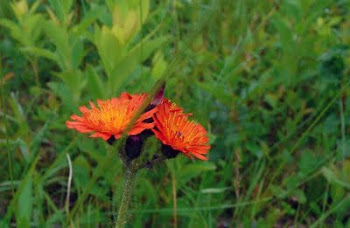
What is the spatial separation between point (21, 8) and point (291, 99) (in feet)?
3.69

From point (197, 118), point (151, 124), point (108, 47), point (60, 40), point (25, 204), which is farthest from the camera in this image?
point (197, 118)

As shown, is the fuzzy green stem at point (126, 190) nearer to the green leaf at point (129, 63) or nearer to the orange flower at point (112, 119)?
the orange flower at point (112, 119)

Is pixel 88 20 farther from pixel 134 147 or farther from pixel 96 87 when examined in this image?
pixel 134 147

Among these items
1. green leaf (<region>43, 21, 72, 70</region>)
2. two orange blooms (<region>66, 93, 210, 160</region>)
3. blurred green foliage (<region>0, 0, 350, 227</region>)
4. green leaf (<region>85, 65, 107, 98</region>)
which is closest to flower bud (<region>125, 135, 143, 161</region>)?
two orange blooms (<region>66, 93, 210, 160</region>)

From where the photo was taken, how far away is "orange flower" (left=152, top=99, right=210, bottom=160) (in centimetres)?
98

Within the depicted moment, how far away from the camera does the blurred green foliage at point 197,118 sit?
5.28 feet

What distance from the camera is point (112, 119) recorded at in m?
0.98

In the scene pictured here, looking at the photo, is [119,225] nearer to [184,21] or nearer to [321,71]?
[321,71]

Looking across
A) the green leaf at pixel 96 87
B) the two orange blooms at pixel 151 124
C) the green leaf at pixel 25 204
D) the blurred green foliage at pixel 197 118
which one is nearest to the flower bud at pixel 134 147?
the two orange blooms at pixel 151 124

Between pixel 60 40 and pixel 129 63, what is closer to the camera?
pixel 129 63

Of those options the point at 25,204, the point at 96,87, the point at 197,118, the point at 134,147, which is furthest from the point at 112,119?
the point at 197,118

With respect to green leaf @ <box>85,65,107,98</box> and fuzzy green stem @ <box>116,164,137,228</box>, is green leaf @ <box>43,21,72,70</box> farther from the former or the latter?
fuzzy green stem @ <box>116,164,137,228</box>

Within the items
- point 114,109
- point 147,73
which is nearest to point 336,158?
point 147,73

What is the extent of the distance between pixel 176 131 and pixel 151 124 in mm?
83
